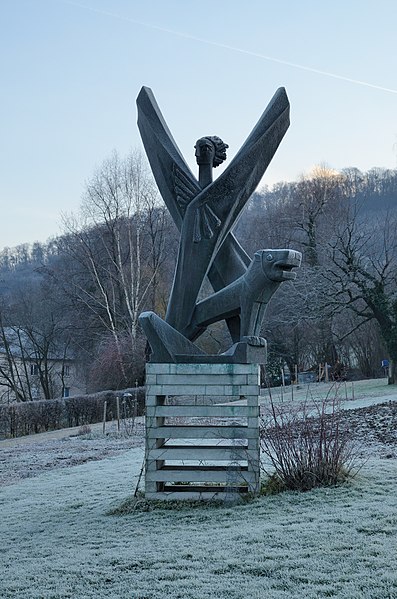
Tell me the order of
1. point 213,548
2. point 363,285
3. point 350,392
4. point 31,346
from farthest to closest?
point 31,346
point 363,285
point 350,392
point 213,548

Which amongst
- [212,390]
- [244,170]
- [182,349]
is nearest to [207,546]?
[212,390]

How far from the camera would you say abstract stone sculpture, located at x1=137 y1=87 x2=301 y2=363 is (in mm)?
6766

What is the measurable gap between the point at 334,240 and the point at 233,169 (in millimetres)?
21436

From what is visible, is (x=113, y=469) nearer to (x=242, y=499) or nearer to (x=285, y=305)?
(x=242, y=499)

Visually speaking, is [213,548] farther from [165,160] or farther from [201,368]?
[165,160]

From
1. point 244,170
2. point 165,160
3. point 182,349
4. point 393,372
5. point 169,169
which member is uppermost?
point 165,160

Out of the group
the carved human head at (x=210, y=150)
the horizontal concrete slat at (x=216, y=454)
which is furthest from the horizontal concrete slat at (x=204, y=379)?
the carved human head at (x=210, y=150)

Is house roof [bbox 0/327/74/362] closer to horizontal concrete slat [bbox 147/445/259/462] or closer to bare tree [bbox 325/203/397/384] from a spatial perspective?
bare tree [bbox 325/203/397/384]

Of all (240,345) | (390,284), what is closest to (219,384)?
(240,345)

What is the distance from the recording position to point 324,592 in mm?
3877

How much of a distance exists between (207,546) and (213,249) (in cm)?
322

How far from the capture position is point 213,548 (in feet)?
16.1

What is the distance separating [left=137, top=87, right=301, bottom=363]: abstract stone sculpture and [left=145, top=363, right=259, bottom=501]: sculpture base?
185 mm

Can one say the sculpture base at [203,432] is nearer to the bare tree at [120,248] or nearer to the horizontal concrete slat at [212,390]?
the horizontal concrete slat at [212,390]
